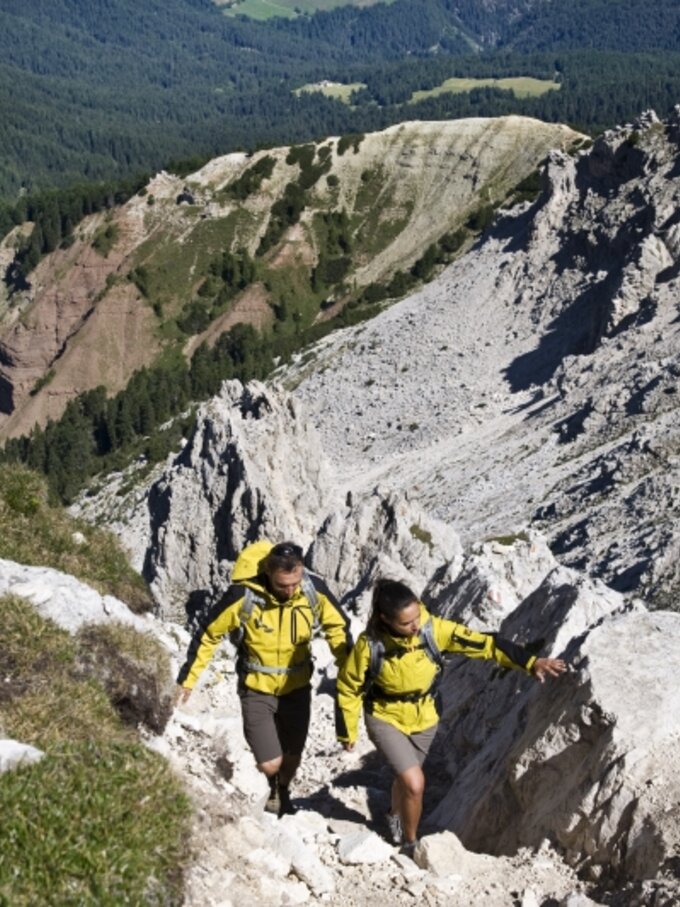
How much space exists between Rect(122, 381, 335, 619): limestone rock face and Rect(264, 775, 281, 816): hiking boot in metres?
28.1

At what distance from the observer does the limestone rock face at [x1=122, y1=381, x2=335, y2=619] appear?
137 feet

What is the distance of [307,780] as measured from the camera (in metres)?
A: 14.4

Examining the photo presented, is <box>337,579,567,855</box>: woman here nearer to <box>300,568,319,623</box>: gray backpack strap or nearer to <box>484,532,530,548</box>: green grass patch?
<box>300,568,319,623</box>: gray backpack strap

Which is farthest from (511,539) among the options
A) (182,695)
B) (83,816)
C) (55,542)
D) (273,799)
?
(83,816)

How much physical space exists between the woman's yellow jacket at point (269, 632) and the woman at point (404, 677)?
40 centimetres

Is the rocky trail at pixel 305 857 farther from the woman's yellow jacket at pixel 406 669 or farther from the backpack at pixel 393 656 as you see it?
the backpack at pixel 393 656

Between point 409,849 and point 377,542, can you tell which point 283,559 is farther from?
point 377,542

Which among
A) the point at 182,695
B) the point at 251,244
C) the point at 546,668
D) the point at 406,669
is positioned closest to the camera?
→ the point at 406,669

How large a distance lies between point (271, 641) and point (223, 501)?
32323mm

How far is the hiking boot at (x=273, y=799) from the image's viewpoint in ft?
36.7

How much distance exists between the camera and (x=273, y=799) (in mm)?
11273

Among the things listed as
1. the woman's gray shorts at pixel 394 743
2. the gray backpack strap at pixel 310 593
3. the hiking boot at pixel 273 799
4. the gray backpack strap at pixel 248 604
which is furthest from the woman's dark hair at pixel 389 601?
the hiking boot at pixel 273 799

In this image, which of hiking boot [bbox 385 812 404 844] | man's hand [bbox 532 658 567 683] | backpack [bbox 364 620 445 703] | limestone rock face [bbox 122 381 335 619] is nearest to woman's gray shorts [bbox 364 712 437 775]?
backpack [bbox 364 620 445 703]

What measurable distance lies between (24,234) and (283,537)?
141757 mm
